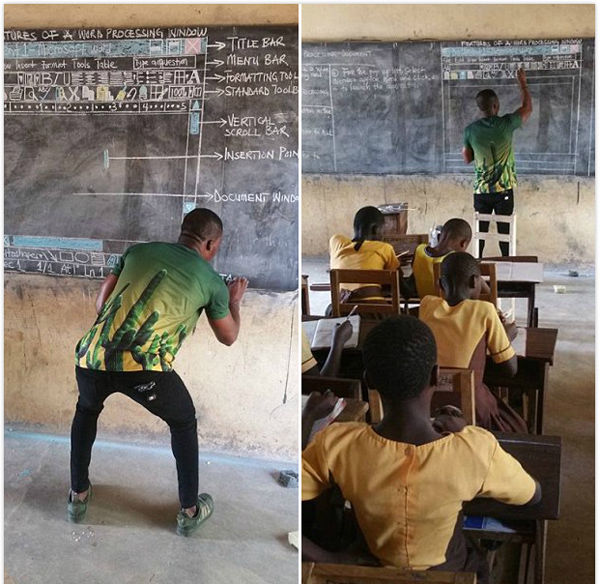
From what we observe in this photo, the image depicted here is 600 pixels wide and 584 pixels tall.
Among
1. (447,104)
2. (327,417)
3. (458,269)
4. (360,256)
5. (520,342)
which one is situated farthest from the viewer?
(447,104)

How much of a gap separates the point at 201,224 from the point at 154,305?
266mm

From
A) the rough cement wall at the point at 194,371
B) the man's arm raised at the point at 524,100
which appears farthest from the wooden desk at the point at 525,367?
the man's arm raised at the point at 524,100

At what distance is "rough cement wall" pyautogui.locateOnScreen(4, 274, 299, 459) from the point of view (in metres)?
2.26

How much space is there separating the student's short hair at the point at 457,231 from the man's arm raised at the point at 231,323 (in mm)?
1362

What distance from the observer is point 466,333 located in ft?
7.75

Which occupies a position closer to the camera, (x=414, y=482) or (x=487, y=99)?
(x=414, y=482)

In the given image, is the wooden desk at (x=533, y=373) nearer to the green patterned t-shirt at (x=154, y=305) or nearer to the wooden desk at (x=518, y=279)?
the wooden desk at (x=518, y=279)

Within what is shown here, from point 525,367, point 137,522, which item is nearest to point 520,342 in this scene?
point 525,367

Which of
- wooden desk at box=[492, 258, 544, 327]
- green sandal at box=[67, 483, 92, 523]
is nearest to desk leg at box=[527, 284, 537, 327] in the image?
wooden desk at box=[492, 258, 544, 327]

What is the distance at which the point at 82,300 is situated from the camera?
7.80 feet

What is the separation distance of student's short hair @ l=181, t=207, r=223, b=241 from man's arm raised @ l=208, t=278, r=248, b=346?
0.50 ft

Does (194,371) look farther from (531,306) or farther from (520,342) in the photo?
(531,306)

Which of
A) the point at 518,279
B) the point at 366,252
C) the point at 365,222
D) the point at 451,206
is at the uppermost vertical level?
the point at 451,206

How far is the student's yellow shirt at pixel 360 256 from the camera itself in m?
2.61
